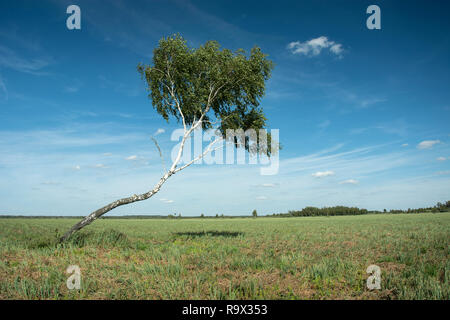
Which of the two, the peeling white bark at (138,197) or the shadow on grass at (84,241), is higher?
the peeling white bark at (138,197)

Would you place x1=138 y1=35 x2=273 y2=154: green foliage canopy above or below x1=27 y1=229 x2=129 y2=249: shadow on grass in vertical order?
above

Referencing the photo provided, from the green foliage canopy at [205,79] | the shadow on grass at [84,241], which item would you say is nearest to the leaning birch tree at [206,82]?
the green foliage canopy at [205,79]

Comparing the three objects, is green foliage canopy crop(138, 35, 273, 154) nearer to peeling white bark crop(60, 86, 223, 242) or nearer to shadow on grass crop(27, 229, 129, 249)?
peeling white bark crop(60, 86, 223, 242)

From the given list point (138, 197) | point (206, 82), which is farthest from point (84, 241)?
point (206, 82)

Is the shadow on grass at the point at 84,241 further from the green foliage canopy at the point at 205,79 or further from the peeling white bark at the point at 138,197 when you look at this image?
the green foliage canopy at the point at 205,79

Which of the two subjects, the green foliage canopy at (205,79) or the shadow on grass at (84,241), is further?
the green foliage canopy at (205,79)

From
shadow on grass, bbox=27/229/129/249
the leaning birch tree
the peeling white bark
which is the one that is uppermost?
the leaning birch tree

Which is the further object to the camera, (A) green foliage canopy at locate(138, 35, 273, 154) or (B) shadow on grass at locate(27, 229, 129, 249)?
(A) green foliage canopy at locate(138, 35, 273, 154)

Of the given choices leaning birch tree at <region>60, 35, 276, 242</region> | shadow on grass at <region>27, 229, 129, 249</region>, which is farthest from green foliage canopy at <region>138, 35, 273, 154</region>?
shadow on grass at <region>27, 229, 129, 249</region>

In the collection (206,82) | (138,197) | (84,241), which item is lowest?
(84,241)

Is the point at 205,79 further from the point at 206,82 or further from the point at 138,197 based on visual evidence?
the point at 138,197

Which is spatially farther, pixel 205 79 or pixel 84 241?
pixel 205 79
